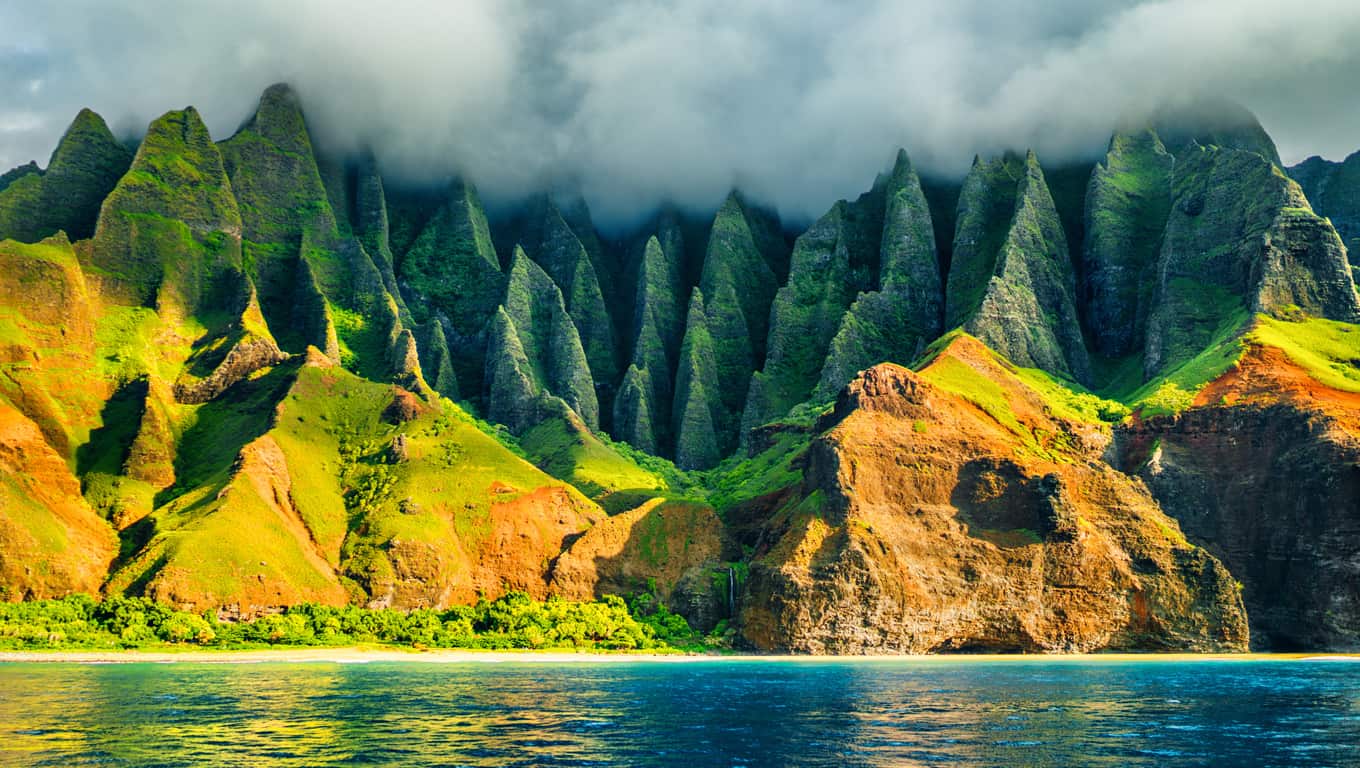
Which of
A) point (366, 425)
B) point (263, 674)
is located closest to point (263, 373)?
point (366, 425)

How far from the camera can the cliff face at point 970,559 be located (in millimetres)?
149000

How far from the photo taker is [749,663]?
138 m

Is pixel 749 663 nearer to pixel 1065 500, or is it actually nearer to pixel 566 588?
pixel 566 588

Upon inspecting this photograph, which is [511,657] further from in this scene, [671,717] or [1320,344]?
[1320,344]

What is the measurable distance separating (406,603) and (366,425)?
42.5 m

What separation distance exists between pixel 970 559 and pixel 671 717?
306 ft

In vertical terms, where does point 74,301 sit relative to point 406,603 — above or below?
above

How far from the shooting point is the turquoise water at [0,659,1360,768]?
56.0 meters

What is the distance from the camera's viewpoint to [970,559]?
156 meters

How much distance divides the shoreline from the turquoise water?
38.4ft

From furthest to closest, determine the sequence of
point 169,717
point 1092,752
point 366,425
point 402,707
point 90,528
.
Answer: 1. point 366,425
2. point 90,528
3. point 402,707
4. point 169,717
5. point 1092,752

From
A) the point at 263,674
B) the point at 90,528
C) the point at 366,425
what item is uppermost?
the point at 366,425

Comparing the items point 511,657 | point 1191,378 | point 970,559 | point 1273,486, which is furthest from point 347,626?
point 1191,378

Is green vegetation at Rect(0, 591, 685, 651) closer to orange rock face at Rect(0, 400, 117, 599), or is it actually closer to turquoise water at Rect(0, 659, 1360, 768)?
orange rock face at Rect(0, 400, 117, 599)
